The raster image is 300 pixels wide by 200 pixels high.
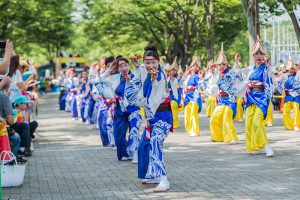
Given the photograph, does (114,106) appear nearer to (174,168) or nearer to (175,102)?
(174,168)

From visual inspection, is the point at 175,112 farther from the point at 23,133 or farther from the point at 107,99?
the point at 23,133

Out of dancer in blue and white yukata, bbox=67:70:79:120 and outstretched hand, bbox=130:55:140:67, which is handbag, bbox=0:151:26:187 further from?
dancer in blue and white yukata, bbox=67:70:79:120

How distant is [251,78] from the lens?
13.3 m

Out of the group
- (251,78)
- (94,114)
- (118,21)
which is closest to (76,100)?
(94,114)

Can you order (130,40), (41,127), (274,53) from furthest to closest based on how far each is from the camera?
1. (130,40)
2. (274,53)
3. (41,127)

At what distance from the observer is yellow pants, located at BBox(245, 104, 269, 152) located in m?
13.1

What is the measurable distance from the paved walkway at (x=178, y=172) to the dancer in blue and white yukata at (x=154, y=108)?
35 cm

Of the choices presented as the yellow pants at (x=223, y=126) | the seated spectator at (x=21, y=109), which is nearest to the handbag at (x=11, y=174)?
the seated spectator at (x=21, y=109)

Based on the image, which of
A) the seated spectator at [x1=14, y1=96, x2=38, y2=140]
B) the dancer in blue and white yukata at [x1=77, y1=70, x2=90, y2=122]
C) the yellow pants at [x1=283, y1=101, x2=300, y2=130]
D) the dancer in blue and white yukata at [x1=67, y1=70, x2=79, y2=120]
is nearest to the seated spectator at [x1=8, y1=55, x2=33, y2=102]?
the seated spectator at [x1=14, y1=96, x2=38, y2=140]

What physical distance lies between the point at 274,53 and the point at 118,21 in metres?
9.39

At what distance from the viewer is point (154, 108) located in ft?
31.2

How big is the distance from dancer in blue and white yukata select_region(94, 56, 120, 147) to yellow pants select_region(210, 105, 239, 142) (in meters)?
2.47

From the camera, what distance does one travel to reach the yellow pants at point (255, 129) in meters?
13.1

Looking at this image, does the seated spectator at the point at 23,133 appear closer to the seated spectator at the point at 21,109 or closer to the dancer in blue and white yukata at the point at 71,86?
the seated spectator at the point at 21,109
